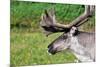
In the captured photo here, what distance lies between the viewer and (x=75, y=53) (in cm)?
184

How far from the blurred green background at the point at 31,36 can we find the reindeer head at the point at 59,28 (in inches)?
1.5

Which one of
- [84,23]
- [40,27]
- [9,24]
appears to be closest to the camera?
[9,24]

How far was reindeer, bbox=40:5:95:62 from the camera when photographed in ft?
5.80

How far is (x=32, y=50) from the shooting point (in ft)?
5.59

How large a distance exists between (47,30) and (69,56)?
337 mm

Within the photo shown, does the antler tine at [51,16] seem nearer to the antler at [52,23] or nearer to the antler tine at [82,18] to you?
the antler at [52,23]

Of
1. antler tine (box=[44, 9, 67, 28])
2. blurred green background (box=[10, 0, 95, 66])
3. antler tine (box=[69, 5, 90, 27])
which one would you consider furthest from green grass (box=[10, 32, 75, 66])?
antler tine (box=[69, 5, 90, 27])

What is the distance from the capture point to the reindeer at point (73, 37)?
177 cm

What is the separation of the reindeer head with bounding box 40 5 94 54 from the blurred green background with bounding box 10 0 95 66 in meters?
0.04

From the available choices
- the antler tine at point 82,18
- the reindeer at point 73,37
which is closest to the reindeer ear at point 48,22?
the reindeer at point 73,37

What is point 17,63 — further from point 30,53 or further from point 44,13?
point 44,13

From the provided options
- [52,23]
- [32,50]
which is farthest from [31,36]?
[52,23]

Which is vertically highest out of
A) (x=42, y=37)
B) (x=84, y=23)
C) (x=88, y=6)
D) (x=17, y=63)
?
(x=88, y=6)

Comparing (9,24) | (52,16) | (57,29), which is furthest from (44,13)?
(9,24)
